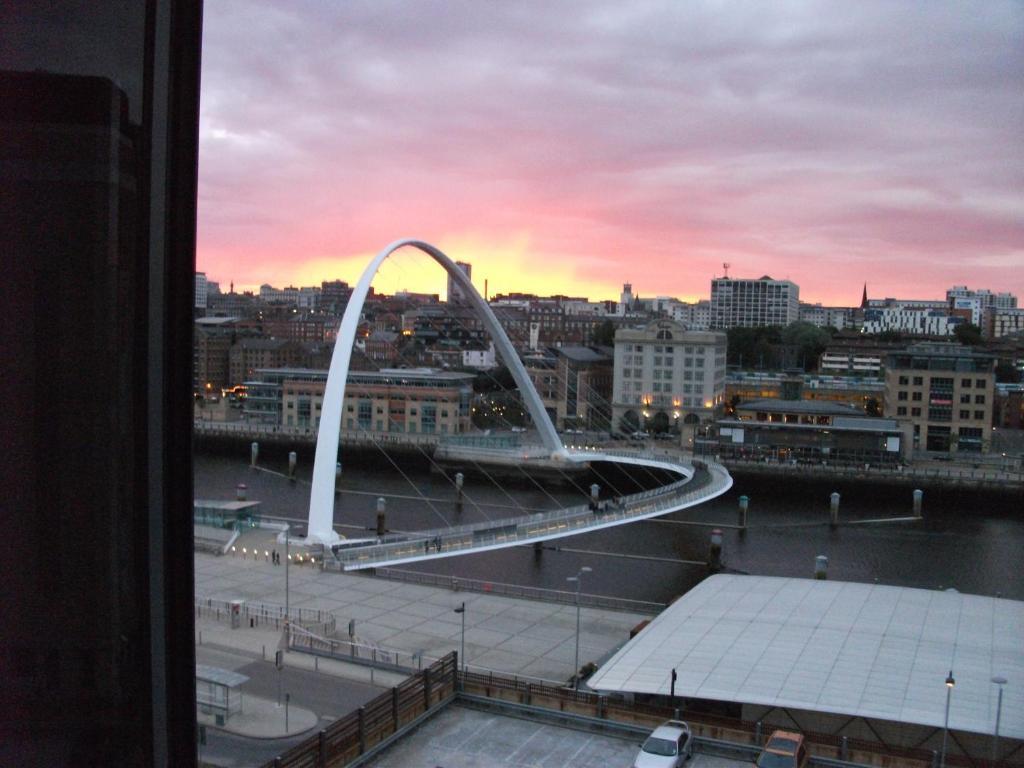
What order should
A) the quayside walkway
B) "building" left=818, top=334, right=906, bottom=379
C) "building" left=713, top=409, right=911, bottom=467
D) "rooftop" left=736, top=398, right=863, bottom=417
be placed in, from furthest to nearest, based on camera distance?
A: "building" left=818, top=334, right=906, bottom=379
"rooftop" left=736, top=398, right=863, bottom=417
"building" left=713, top=409, right=911, bottom=467
the quayside walkway

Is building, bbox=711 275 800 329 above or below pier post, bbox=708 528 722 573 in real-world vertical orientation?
above

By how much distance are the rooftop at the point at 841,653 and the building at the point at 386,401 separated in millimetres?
17654

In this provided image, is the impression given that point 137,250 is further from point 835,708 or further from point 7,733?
point 835,708

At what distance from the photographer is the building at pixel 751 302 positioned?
67.2m

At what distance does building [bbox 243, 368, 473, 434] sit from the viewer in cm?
2558

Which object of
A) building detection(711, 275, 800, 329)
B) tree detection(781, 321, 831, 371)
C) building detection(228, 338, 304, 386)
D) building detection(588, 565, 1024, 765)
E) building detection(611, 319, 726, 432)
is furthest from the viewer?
building detection(711, 275, 800, 329)

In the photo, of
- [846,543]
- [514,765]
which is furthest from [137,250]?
[846,543]

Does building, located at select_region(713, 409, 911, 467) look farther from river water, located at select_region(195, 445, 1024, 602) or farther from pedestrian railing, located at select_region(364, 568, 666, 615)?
pedestrian railing, located at select_region(364, 568, 666, 615)

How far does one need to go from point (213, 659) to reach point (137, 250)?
261 inches

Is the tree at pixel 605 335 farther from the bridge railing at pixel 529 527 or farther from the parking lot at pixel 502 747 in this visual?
the parking lot at pixel 502 747

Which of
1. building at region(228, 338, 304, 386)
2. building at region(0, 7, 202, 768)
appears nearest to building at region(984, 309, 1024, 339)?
building at region(228, 338, 304, 386)

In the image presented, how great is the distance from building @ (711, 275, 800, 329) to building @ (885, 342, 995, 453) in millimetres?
43389

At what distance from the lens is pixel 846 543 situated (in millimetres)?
14977

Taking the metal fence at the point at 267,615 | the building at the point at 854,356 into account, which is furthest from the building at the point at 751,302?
the metal fence at the point at 267,615
